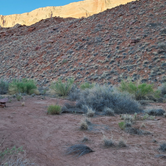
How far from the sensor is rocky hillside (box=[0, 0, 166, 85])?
56.2ft

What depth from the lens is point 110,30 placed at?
23375mm

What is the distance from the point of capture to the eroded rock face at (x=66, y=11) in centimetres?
7162

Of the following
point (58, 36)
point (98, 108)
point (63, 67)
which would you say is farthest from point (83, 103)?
point (58, 36)

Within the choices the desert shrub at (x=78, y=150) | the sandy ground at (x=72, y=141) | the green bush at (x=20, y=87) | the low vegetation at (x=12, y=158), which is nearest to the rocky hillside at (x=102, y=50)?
the green bush at (x=20, y=87)

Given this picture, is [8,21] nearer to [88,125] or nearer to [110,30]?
[110,30]

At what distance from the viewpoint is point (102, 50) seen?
20.8 meters

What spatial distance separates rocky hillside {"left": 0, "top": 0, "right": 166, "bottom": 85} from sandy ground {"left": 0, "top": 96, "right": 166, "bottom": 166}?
1078 cm

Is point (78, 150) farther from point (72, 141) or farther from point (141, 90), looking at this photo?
point (141, 90)

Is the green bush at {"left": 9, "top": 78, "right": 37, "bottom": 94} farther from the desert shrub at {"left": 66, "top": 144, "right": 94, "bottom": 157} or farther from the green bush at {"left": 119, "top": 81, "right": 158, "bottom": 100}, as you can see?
the desert shrub at {"left": 66, "top": 144, "right": 94, "bottom": 157}

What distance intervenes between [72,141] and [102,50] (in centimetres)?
1748

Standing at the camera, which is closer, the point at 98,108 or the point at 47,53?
the point at 98,108

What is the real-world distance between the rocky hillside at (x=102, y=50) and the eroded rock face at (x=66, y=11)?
140 feet

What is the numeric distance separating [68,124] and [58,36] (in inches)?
927

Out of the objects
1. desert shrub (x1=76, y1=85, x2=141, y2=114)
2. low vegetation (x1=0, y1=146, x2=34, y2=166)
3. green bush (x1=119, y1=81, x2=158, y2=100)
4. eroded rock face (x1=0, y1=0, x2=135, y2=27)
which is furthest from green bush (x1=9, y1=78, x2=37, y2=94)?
eroded rock face (x1=0, y1=0, x2=135, y2=27)
